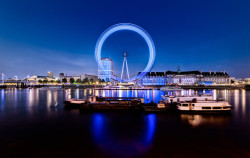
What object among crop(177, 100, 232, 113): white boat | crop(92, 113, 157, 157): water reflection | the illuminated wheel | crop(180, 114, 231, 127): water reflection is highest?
the illuminated wheel

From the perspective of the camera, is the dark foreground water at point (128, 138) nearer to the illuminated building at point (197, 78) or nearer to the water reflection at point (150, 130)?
the water reflection at point (150, 130)

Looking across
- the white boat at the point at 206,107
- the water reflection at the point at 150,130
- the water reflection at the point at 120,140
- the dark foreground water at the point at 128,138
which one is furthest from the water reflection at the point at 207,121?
the water reflection at the point at 120,140

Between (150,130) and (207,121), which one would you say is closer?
(150,130)

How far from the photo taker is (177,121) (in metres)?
15.6

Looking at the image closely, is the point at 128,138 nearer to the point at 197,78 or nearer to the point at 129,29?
the point at 129,29

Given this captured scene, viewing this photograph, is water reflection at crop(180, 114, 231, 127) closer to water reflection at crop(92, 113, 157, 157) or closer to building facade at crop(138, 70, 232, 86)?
water reflection at crop(92, 113, 157, 157)

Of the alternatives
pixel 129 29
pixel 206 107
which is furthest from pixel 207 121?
pixel 129 29

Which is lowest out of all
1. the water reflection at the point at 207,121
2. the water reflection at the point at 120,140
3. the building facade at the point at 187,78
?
the water reflection at the point at 120,140

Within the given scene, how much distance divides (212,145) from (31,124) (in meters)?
15.9

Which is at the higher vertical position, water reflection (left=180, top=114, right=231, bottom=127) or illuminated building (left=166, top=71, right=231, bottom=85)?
illuminated building (left=166, top=71, right=231, bottom=85)

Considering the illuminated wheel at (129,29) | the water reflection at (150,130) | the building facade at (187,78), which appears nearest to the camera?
the water reflection at (150,130)

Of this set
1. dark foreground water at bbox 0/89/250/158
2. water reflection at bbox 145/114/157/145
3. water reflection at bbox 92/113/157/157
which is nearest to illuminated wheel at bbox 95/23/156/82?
dark foreground water at bbox 0/89/250/158

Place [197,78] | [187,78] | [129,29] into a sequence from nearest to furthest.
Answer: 1. [129,29]
2. [197,78]
3. [187,78]

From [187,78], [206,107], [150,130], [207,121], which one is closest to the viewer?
[150,130]
